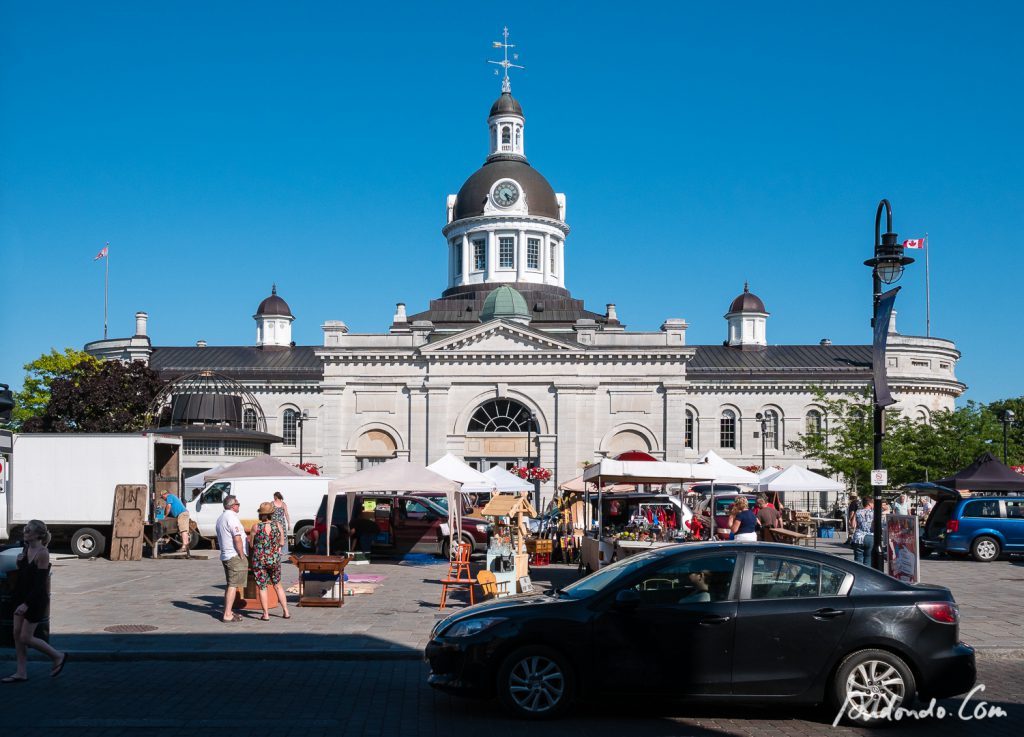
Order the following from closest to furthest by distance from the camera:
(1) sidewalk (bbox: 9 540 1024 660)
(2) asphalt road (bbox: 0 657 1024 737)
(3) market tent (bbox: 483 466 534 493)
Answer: (2) asphalt road (bbox: 0 657 1024 737) < (1) sidewalk (bbox: 9 540 1024 660) < (3) market tent (bbox: 483 466 534 493)

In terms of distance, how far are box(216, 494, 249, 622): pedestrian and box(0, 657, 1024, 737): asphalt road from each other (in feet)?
11.1

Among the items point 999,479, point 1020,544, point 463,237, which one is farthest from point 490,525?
point 463,237

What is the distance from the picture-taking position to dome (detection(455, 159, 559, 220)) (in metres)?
75.1

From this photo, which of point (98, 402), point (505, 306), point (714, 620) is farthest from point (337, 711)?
point (505, 306)

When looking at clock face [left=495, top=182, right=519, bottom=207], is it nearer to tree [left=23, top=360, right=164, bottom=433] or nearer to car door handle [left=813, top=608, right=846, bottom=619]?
tree [left=23, top=360, right=164, bottom=433]

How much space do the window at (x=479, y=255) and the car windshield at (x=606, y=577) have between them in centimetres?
6606

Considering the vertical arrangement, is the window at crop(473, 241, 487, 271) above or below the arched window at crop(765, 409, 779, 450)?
above

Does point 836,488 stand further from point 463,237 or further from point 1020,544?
point 463,237

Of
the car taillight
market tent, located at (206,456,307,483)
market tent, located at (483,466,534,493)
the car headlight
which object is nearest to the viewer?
the car taillight

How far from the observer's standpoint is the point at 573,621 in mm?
9148

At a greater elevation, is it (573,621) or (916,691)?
(573,621)

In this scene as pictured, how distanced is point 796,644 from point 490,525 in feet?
59.8

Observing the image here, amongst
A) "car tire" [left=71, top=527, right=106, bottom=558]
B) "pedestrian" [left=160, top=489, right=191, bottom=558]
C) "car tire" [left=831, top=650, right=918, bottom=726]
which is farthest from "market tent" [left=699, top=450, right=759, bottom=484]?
"car tire" [left=831, top=650, right=918, bottom=726]

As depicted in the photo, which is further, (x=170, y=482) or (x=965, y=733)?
(x=170, y=482)
